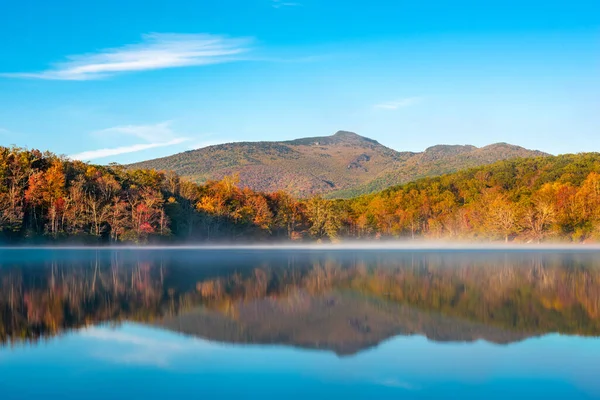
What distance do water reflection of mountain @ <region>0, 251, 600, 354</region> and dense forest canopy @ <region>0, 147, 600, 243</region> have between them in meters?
44.4

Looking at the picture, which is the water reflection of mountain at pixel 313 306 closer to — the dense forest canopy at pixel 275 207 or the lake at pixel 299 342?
the lake at pixel 299 342

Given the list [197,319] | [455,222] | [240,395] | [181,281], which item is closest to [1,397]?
[240,395]

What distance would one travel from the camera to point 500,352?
11.6m

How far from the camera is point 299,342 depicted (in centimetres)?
1252

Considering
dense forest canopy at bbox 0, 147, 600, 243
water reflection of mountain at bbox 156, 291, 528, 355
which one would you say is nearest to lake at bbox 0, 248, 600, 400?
water reflection of mountain at bbox 156, 291, 528, 355

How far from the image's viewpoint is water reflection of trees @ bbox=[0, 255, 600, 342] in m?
15.1

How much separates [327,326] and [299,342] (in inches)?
72.9

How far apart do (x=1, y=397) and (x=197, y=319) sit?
6911 mm

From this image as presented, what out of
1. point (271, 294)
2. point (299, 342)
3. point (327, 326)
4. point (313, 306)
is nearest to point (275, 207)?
point (271, 294)

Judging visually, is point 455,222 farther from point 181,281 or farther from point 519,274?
point 181,281

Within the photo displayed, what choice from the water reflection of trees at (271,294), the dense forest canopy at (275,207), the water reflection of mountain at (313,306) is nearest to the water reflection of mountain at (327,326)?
the water reflection of mountain at (313,306)

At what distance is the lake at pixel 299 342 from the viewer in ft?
30.7

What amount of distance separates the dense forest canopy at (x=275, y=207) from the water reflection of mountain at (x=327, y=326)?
54665 mm

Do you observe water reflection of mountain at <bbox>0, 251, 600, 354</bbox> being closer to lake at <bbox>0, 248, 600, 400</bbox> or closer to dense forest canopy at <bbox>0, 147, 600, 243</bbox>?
lake at <bbox>0, 248, 600, 400</bbox>
